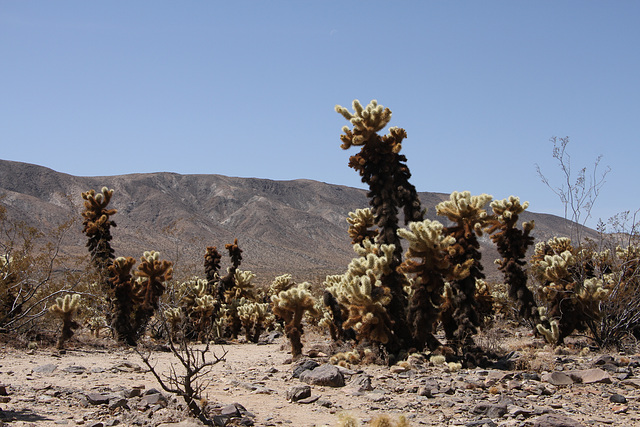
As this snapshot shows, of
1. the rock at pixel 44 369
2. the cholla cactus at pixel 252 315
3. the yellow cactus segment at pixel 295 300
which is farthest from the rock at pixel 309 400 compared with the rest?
the cholla cactus at pixel 252 315

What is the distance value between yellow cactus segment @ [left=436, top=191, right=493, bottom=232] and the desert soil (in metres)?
3.20

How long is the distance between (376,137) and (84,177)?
116339 mm

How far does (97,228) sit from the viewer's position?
16672mm

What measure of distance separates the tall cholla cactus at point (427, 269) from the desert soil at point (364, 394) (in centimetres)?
93

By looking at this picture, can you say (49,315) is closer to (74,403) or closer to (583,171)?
(74,403)

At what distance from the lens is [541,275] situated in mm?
14453

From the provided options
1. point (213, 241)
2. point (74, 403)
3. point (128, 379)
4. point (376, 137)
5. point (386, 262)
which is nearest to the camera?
point (74, 403)

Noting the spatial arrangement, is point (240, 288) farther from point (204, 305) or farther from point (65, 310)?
point (65, 310)

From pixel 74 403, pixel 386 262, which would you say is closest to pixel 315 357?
pixel 386 262

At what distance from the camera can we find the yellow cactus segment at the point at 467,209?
484 inches

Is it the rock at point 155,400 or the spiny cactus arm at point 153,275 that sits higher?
the spiny cactus arm at point 153,275

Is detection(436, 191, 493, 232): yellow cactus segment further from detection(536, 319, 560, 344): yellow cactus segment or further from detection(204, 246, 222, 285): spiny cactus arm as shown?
detection(204, 246, 222, 285): spiny cactus arm

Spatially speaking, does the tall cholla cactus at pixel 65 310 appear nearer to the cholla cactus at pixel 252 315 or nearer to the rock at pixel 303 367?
the cholla cactus at pixel 252 315

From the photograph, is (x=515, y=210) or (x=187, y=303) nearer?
(x=515, y=210)
